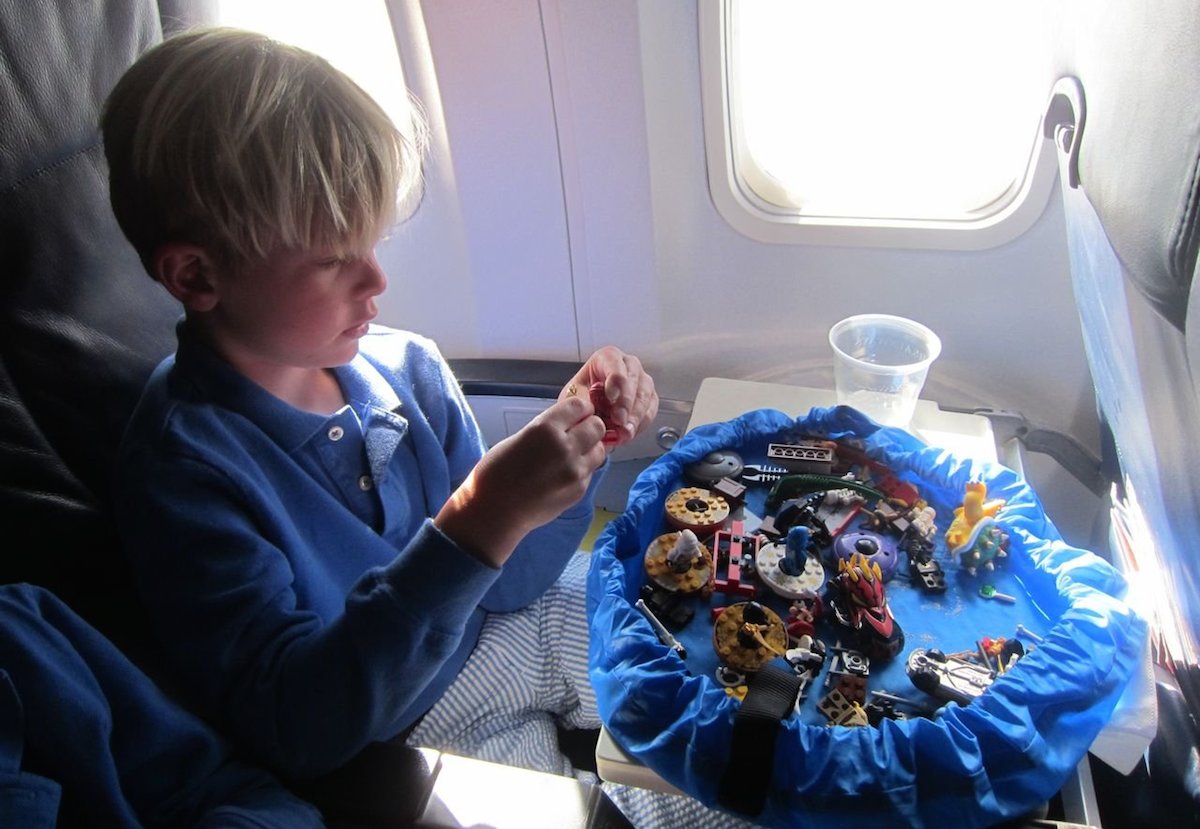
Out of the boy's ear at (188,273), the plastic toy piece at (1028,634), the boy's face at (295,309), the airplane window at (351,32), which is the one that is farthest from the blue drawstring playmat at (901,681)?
the airplane window at (351,32)

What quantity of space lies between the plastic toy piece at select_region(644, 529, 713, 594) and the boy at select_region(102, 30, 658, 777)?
0.46 feet

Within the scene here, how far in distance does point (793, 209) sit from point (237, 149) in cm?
85

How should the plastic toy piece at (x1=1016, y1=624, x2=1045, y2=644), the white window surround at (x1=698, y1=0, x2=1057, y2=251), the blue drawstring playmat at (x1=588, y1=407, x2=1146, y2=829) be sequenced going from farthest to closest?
the white window surround at (x1=698, y1=0, x2=1057, y2=251)
the plastic toy piece at (x1=1016, y1=624, x2=1045, y2=644)
the blue drawstring playmat at (x1=588, y1=407, x2=1146, y2=829)

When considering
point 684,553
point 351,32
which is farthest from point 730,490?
point 351,32

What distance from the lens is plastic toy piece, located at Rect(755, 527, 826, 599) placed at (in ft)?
2.85

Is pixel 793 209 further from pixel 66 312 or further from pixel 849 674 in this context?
pixel 66 312

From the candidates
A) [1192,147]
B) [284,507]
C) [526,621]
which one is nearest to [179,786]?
[284,507]

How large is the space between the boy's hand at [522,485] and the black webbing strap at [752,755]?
23 cm

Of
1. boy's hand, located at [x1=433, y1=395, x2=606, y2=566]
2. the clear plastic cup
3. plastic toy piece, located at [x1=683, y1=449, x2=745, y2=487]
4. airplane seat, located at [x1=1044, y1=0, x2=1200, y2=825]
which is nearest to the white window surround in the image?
the clear plastic cup

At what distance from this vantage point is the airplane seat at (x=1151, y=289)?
413 mm

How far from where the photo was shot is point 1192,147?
39 cm

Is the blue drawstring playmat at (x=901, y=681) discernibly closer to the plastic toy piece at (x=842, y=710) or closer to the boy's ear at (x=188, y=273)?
the plastic toy piece at (x=842, y=710)

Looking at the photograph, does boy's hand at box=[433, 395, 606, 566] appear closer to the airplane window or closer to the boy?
the boy

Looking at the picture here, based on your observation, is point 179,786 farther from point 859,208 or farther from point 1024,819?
point 859,208
